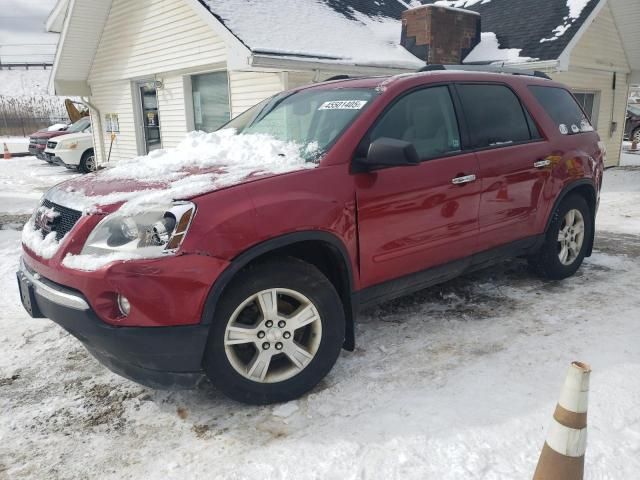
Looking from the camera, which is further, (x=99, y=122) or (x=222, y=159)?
(x=99, y=122)

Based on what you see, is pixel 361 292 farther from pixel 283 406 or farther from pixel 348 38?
pixel 348 38

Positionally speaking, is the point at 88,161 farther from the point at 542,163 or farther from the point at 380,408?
the point at 380,408

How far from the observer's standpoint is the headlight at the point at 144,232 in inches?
94.0

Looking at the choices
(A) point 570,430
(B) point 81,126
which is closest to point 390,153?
(A) point 570,430

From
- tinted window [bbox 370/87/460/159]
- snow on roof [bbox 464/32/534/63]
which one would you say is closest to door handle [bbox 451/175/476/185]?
tinted window [bbox 370/87/460/159]

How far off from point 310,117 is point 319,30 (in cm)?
772

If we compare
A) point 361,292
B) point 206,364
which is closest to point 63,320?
point 206,364

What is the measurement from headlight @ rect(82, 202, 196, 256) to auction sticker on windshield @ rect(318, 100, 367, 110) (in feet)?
4.46

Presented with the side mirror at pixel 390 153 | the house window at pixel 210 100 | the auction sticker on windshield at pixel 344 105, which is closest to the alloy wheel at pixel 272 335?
the side mirror at pixel 390 153

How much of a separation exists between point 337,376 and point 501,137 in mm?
2228

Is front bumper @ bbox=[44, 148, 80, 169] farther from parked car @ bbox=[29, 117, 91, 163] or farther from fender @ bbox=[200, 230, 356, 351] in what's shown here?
fender @ bbox=[200, 230, 356, 351]

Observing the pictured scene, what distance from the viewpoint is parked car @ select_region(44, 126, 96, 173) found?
15.4m

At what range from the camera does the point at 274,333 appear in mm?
2705

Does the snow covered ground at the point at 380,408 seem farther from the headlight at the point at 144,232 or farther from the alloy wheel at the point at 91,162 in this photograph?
the alloy wheel at the point at 91,162
